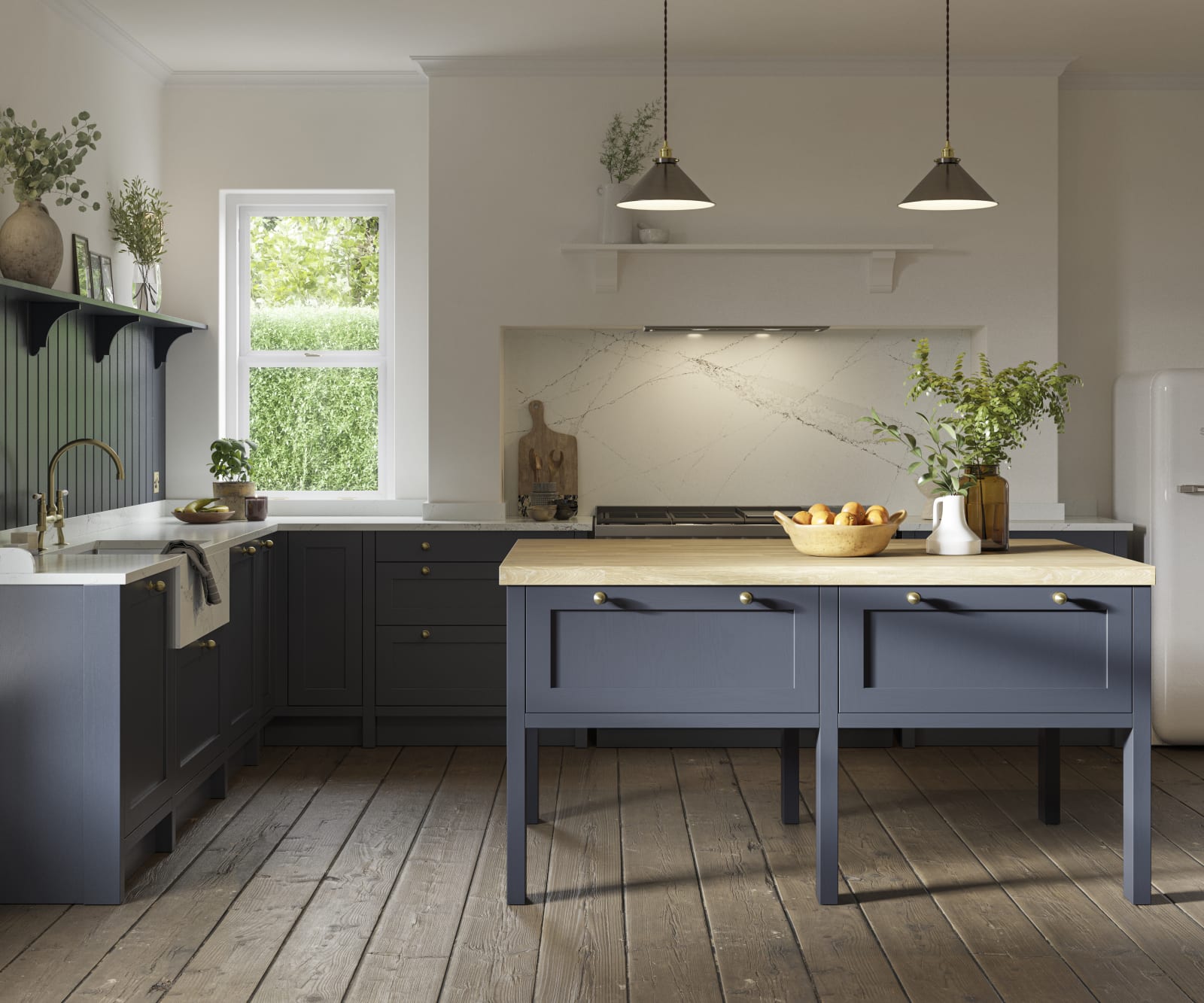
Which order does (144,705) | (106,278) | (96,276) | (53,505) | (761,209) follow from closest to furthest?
(144,705), (53,505), (96,276), (106,278), (761,209)

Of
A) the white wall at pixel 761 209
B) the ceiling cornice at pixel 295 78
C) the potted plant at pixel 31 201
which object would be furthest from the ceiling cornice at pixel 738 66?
the potted plant at pixel 31 201

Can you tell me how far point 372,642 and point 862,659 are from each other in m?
2.32

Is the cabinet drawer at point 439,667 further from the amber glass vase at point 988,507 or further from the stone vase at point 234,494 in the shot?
the amber glass vase at point 988,507

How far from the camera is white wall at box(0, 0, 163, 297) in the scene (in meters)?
3.95

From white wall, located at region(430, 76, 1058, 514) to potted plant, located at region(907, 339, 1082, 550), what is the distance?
5.48 feet

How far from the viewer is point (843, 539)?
10.3 feet

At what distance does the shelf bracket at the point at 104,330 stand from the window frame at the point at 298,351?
2.72ft

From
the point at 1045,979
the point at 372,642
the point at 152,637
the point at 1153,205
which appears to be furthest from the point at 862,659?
the point at 1153,205

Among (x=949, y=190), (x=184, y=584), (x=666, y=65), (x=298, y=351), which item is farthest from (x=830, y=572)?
(x=298, y=351)

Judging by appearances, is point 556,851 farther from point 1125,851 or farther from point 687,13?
point 687,13

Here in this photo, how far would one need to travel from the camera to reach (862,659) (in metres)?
2.98

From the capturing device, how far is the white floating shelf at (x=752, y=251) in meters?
4.78

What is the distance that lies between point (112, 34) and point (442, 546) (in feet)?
7.73

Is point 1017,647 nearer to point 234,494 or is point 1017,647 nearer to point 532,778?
point 532,778
